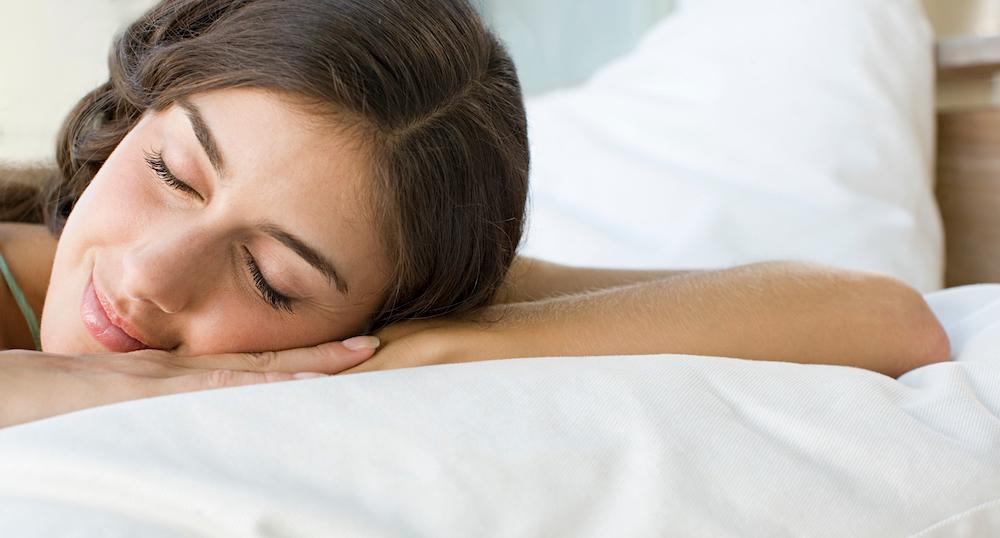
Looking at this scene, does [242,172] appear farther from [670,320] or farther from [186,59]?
[670,320]

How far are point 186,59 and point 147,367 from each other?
0.39 meters

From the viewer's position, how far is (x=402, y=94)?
99 cm

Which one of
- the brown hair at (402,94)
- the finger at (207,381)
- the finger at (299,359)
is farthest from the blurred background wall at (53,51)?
the finger at (207,381)

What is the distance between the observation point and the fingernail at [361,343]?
0.96 metres

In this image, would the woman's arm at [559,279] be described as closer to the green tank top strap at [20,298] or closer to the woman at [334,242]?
the woman at [334,242]

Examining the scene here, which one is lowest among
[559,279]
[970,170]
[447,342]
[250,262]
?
[970,170]

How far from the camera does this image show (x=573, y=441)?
2.21ft

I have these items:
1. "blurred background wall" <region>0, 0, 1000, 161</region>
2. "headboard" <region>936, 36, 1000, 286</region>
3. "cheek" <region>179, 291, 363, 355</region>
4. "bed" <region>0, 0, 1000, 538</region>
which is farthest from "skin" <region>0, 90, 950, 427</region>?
"headboard" <region>936, 36, 1000, 286</region>

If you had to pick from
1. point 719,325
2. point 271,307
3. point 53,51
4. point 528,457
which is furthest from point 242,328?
point 53,51

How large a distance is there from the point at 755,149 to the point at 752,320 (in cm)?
79

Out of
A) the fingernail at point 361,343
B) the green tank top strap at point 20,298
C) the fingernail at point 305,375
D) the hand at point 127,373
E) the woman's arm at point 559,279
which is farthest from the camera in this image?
the woman's arm at point 559,279

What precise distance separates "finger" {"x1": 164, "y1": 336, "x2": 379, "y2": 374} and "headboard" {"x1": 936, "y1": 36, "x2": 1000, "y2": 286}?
1.65 meters

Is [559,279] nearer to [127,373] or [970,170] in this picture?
[127,373]

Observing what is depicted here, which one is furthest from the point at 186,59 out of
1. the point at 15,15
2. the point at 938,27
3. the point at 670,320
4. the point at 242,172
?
the point at 938,27
